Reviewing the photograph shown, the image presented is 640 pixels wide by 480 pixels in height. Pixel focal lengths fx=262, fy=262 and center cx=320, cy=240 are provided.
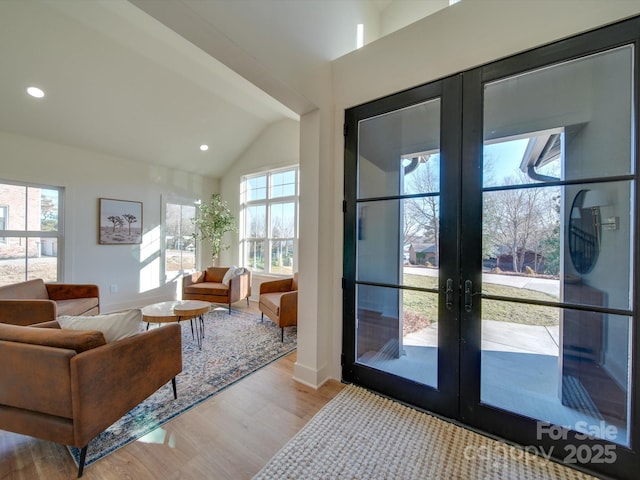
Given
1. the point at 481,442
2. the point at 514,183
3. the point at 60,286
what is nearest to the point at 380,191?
the point at 514,183

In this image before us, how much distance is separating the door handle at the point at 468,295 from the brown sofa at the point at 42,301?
3.75m

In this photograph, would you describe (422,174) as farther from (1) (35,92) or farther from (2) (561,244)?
(1) (35,92)

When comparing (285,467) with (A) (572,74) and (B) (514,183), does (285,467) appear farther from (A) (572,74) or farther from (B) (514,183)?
(A) (572,74)

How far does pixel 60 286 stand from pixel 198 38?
377 centimetres

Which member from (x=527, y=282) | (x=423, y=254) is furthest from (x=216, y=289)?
(x=527, y=282)

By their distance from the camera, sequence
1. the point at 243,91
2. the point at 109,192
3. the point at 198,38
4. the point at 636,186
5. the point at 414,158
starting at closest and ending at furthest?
the point at 636,186 → the point at 198,38 → the point at 414,158 → the point at 243,91 → the point at 109,192

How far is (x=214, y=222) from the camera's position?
5336 millimetres

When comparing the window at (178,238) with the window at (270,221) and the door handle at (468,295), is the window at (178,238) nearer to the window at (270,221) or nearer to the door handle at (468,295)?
the window at (270,221)

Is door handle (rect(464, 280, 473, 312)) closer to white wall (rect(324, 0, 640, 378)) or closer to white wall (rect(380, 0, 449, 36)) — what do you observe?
white wall (rect(324, 0, 640, 378))

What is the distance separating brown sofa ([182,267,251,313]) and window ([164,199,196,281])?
0.90 meters

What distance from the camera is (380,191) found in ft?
7.26

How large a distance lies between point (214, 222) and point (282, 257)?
5.29 ft

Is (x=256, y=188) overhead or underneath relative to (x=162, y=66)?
underneath

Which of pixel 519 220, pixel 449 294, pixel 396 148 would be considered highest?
pixel 396 148
